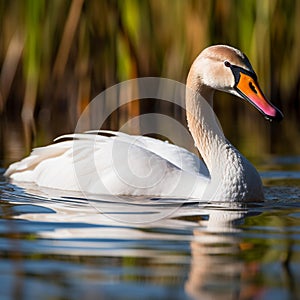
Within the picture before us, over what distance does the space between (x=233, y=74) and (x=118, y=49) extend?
5.05 meters

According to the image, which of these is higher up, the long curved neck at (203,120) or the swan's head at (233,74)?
the swan's head at (233,74)

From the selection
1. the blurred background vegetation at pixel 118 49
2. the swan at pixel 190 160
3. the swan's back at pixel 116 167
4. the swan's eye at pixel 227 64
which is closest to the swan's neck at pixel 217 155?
the swan at pixel 190 160

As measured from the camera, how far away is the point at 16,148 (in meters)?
9.46

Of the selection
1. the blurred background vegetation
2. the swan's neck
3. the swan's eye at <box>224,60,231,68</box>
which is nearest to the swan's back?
the swan's neck

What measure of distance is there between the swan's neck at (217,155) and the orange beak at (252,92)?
1.31 ft

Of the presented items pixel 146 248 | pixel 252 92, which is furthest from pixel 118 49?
pixel 146 248

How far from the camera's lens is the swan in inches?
244

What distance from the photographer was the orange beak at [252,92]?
6.17 meters

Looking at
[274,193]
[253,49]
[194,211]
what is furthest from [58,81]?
[194,211]

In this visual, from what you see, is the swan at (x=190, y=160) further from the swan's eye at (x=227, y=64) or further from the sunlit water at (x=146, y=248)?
the sunlit water at (x=146, y=248)

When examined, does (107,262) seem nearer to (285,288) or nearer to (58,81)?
(285,288)

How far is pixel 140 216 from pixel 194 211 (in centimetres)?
40

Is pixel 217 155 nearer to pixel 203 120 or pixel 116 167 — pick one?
pixel 203 120

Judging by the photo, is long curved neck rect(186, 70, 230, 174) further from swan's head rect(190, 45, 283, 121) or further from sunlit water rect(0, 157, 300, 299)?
sunlit water rect(0, 157, 300, 299)
